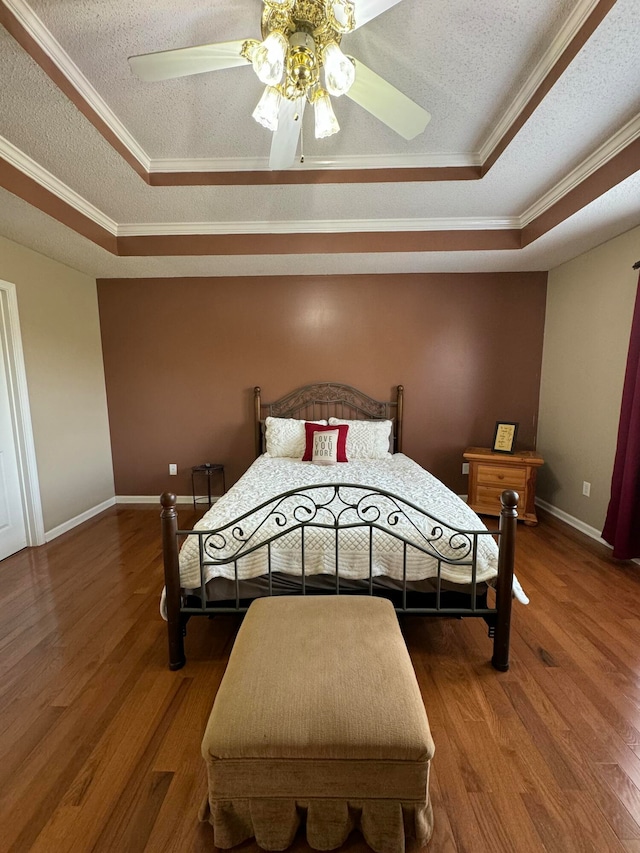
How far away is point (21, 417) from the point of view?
2.77 metres

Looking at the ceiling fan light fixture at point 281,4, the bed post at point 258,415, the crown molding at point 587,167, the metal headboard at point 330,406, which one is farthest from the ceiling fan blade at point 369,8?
the bed post at point 258,415

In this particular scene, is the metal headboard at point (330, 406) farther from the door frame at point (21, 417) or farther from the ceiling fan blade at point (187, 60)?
the ceiling fan blade at point (187, 60)

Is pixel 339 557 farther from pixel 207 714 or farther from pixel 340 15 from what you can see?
pixel 340 15

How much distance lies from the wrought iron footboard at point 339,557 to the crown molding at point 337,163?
2094 millimetres

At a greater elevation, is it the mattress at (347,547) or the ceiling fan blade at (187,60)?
the ceiling fan blade at (187,60)

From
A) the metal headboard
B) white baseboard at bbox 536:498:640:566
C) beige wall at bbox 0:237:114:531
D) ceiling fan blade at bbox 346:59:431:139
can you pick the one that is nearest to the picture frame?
white baseboard at bbox 536:498:640:566

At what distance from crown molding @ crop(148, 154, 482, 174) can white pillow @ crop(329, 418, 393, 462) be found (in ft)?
6.42

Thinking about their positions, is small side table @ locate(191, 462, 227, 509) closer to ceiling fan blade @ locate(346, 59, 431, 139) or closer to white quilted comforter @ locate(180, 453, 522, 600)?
white quilted comforter @ locate(180, 453, 522, 600)

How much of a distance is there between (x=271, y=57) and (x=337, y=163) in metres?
1.26

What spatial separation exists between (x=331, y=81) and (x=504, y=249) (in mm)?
2320

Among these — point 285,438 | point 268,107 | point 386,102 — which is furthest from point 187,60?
point 285,438

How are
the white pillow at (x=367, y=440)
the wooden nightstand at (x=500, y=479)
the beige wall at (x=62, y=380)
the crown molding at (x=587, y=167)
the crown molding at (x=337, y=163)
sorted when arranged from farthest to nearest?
1. the white pillow at (x=367, y=440)
2. the wooden nightstand at (x=500, y=479)
3. the beige wall at (x=62, y=380)
4. the crown molding at (x=337, y=163)
5. the crown molding at (x=587, y=167)

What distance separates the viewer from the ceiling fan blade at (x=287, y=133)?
1.46 metres

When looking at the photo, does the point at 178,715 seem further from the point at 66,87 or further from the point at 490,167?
the point at 490,167
